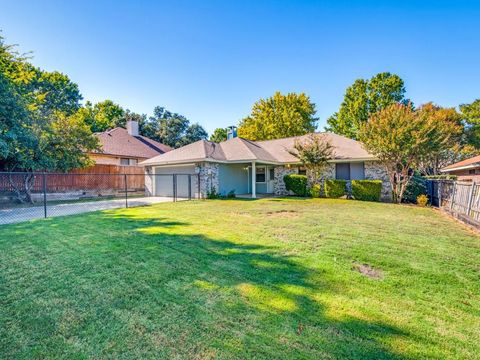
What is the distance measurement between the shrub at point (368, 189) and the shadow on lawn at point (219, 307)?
11.2m

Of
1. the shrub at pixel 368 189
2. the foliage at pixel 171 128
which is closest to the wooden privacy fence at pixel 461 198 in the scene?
the shrub at pixel 368 189

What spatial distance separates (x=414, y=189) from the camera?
13547 mm

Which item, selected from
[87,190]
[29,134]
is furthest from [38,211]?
[87,190]

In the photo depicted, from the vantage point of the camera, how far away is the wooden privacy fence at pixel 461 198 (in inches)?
307

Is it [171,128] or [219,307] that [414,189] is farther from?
[171,128]

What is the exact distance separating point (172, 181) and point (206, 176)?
3002mm

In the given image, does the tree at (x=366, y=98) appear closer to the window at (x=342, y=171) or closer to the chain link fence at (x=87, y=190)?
the window at (x=342, y=171)

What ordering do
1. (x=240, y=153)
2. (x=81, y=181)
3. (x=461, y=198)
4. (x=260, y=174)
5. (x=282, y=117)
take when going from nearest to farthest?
(x=461, y=198)
(x=81, y=181)
(x=240, y=153)
(x=260, y=174)
(x=282, y=117)

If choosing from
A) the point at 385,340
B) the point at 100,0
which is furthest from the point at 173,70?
the point at 385,340

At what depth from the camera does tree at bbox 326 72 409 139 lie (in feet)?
88.6

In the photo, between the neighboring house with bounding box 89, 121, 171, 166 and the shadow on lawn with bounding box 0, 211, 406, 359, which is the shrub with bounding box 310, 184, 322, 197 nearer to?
the shadow on lawn with bounding box 0, 211, 406, 359

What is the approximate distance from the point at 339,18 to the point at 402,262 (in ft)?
34.2

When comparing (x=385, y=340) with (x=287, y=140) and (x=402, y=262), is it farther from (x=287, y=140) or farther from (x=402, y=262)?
Result: (x=287, y=140)

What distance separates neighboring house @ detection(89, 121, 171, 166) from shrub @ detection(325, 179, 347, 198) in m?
15.2
